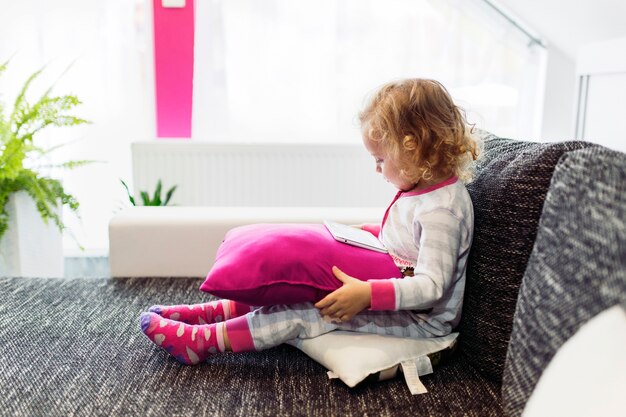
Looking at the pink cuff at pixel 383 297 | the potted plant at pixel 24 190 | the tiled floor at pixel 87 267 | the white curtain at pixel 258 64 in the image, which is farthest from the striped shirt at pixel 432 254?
the tiled floor at pixel 87 267

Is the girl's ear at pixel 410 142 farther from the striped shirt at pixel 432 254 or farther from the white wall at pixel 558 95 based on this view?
the white wall at pixel 558 95

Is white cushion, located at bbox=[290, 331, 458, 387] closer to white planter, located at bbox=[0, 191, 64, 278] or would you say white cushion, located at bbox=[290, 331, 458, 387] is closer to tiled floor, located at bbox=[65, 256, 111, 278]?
white planter, located at bbox=[0, 191, 64, 278]

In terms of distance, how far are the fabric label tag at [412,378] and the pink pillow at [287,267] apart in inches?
7.4

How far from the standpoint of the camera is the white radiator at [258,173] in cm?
313

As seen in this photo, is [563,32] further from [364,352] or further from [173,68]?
[364,352]

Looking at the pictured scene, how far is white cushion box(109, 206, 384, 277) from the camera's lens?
1.84m

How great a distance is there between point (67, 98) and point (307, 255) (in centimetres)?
163

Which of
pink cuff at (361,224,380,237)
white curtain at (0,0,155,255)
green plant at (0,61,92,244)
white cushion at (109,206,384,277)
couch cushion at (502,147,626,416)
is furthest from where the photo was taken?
white curtain at (0,0,155,255)

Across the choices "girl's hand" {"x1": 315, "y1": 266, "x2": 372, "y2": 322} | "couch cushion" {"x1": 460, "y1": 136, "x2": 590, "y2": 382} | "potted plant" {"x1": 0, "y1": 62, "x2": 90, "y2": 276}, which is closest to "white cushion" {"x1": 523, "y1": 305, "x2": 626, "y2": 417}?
"couch cushion" {"x1": 460, "y1": 136, "x2": 590, "y2": 382}

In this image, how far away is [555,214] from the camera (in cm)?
94

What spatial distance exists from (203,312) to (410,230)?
548mm

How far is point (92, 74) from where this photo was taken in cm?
317

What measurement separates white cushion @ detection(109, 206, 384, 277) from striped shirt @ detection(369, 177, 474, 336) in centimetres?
56

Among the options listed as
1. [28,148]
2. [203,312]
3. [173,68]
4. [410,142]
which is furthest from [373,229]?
[173,68]
